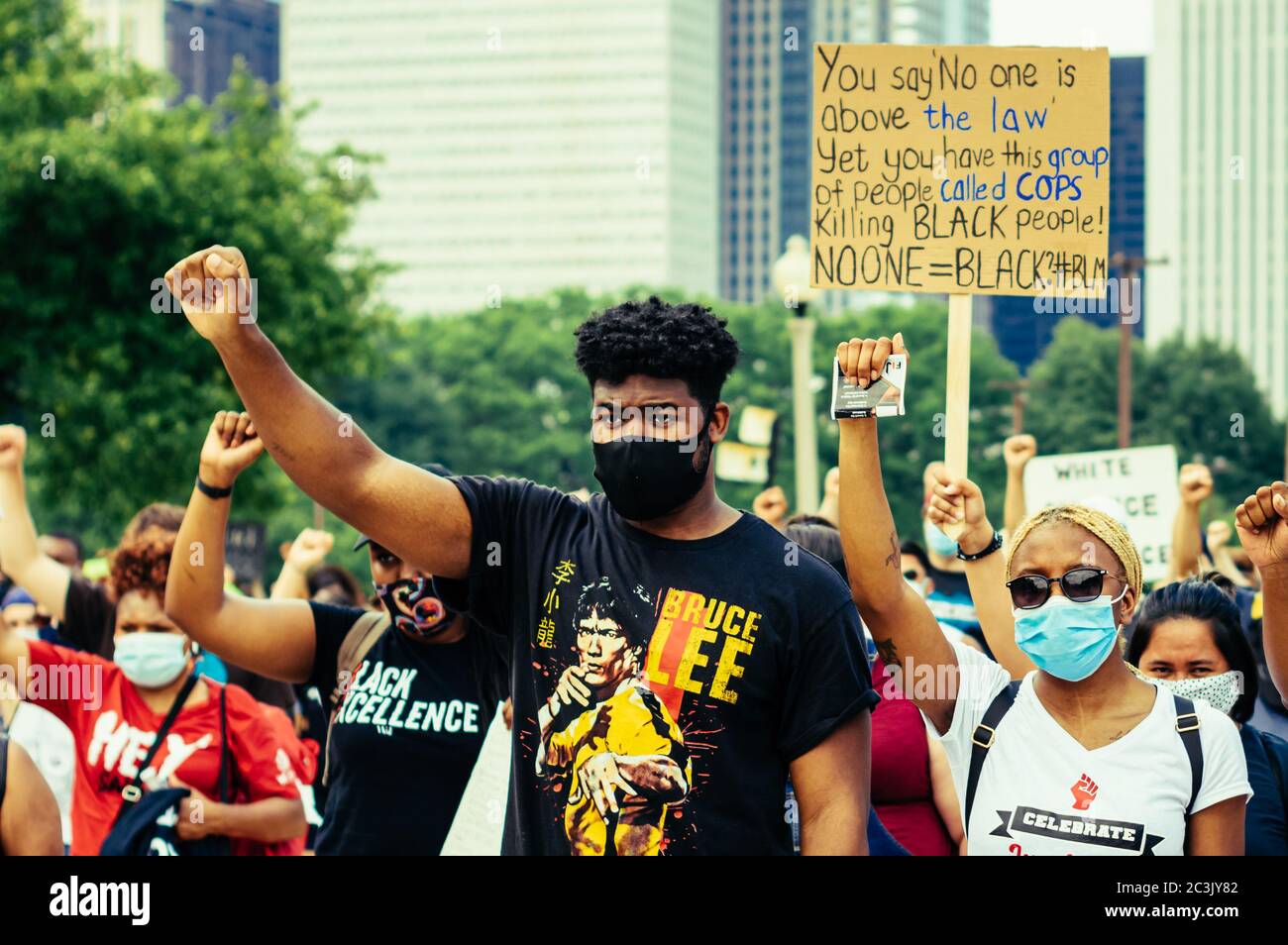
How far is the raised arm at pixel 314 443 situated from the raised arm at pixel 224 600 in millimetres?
692

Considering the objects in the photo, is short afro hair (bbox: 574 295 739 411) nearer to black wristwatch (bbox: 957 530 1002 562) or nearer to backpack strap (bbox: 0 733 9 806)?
black wristwatch (bbox: 957 530 1002 562)

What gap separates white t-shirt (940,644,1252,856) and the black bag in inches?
89.4

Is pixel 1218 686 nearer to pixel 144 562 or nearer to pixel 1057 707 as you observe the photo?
pixel 1057 707

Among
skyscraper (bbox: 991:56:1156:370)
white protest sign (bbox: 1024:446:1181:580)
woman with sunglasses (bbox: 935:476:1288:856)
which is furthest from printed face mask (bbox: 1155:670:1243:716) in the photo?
skyscraper (bbox: 991:56:1156:370)

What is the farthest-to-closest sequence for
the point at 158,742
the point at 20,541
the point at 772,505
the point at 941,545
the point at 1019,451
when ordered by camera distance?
the point at 772,505 → the point at 941,545 → the point at 1019,451 → the point at 20,541 → the point at 158,742

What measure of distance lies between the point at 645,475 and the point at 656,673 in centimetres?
36

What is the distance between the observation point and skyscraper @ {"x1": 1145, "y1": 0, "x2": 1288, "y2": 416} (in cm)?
12725

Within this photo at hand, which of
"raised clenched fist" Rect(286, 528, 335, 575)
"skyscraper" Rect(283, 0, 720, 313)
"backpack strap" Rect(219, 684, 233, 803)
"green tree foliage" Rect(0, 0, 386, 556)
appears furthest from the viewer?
"skyscraper" Rect(283, 0, 720, 313)

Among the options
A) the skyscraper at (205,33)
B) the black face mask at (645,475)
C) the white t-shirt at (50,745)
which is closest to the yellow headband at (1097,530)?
the black face mask at (645,475)

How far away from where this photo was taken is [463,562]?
3512 millimetres

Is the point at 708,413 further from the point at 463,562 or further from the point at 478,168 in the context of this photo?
the point at 478,168

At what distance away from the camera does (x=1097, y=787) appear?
3801 millimetres

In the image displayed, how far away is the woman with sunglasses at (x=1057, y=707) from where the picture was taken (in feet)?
12.4

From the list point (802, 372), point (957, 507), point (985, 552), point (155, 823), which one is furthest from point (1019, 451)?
point (802, 372)
